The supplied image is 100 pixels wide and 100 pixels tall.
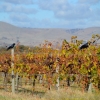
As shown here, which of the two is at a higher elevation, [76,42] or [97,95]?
[76,42]

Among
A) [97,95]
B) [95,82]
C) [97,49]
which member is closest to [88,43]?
[97,49]

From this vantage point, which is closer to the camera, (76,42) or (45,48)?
(76,42)

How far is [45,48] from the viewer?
1667 cm

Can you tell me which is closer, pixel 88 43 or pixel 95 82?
pixel 95 82

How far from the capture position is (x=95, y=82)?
13.6m

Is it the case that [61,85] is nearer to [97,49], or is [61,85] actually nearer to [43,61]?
[43,61]

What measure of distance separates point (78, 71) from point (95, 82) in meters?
1.01

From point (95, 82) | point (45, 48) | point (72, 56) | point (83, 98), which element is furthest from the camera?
point (45, 48)

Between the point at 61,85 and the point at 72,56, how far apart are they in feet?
7.62

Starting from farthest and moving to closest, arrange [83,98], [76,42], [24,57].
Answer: [24,57] → [76,42] → [83,98]

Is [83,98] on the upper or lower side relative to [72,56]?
lower

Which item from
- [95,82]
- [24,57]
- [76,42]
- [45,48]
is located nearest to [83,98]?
[95,82]

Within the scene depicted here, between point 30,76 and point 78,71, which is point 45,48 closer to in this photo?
point 30,76

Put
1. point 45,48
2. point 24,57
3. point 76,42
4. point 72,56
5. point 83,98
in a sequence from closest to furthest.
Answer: point 83,98
point 72,56
point 76,42
point 45,48
point 24,57
